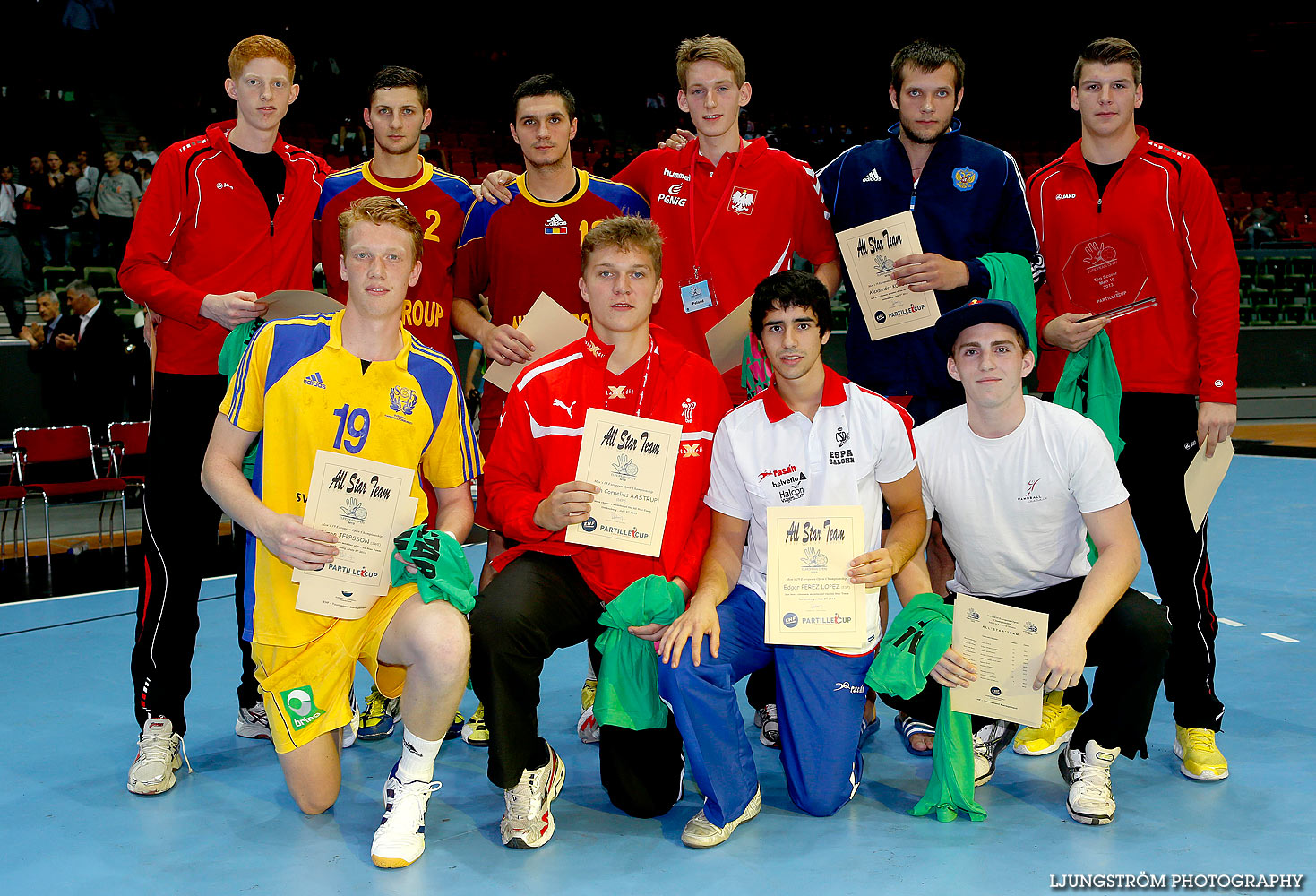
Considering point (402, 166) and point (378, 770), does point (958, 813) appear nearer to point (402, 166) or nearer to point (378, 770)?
point (378, 770)

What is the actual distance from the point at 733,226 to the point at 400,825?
2.36 m

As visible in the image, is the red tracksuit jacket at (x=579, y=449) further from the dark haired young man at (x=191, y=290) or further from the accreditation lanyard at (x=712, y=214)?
the dark haired young man at (x=191, y=290)

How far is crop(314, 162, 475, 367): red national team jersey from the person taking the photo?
408 cm

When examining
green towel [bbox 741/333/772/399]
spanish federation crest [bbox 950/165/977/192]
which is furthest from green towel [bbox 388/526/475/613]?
spanish federation crest [bbox 950/165/977/192]

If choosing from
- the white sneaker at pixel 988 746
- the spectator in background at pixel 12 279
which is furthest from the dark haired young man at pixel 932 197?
the spectator in background at pixel 12 279

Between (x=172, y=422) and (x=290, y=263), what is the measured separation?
28.3 inches

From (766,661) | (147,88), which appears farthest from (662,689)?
(147,88)

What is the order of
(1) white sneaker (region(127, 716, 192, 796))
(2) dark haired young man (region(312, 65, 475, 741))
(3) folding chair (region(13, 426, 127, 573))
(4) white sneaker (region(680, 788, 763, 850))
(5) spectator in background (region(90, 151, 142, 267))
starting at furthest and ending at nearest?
(5) spectator in background (region(90, 151, 142, 267))
(3) folding chair (region(13, 426, 127, 573))
(2) dark haired young man (region(312, 65, 475, 741))
(1) white sneaker (region(127, 716, 192, 796))
(4) white sneaker (region(680, 788, 763, 850))

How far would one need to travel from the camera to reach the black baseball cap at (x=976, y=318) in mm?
3281

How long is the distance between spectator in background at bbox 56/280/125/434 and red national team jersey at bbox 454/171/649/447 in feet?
20.9

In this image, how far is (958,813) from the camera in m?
3.20

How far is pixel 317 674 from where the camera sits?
3.14m

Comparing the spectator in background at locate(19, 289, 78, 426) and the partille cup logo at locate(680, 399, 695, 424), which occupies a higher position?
the partille cup logo at locate(680, 399, 695, 424)

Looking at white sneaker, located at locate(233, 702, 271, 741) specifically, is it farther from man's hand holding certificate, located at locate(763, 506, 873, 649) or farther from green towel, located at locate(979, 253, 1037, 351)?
green towel, located at locate(979, 253, 1037, 351)
